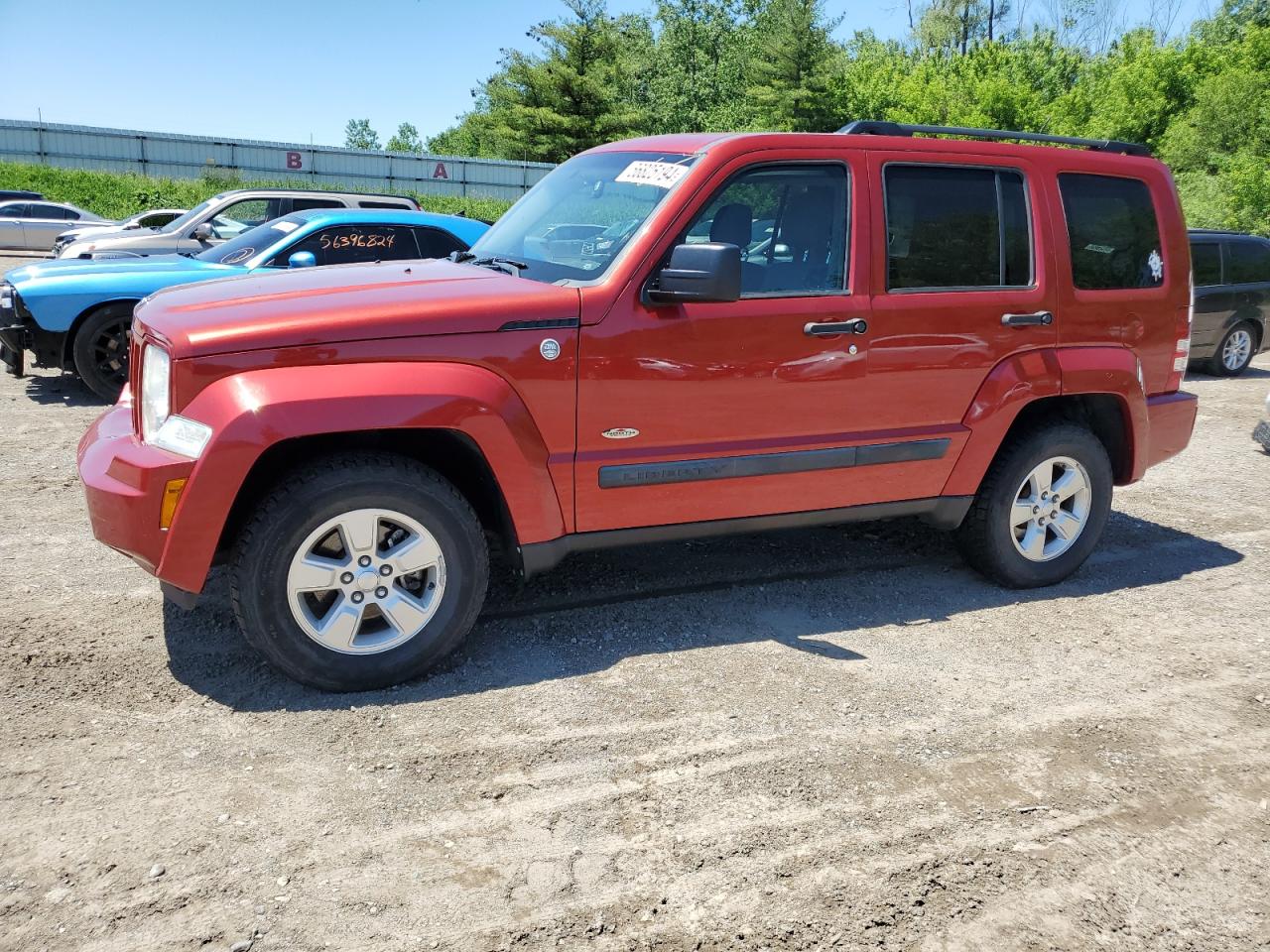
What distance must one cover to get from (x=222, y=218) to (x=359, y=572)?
35.9ft

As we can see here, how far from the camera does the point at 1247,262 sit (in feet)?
42.0

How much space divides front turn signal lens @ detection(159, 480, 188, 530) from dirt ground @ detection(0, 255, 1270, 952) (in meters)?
0.71

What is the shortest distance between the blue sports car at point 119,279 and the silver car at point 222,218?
2821 mm

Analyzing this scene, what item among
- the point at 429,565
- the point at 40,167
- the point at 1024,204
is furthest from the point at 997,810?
the point at 40,167

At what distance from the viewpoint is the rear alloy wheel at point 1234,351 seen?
1278cm

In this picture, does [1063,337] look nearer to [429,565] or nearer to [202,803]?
[429,565]

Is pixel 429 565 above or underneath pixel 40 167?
underneath

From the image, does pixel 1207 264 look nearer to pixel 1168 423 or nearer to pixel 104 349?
pixel 1168 423

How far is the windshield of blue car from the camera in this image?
900 centimetres

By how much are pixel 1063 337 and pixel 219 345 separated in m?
3.67

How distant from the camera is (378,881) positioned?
2.79 meters

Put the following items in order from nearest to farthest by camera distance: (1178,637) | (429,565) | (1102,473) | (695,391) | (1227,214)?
1. (429,565)
2. (695,391)
3. (1178,637)
4. (1102,473)
5. (1227,214)

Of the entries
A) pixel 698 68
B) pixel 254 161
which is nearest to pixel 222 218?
pixel 254 161

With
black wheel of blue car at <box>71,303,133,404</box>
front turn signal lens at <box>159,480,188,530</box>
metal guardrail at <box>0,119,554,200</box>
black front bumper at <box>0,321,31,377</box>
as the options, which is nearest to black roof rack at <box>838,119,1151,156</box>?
front turn signal lens at <box>159,480,188,530</box>
